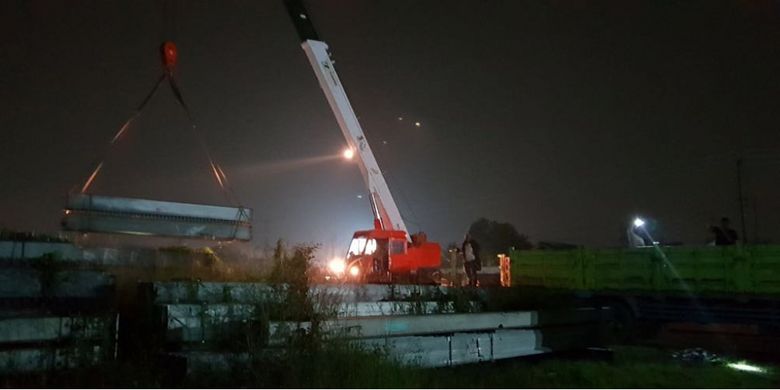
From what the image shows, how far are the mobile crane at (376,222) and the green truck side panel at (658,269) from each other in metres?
2.62

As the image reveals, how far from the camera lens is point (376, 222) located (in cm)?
1927

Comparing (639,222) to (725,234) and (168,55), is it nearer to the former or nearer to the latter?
(725,234)

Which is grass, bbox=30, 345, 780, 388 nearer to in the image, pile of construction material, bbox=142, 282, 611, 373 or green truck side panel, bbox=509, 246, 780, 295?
pile of construction material, bbox=142, 282, 611, 373

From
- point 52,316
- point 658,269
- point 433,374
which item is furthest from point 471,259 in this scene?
point 52,316

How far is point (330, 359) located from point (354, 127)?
12008 millimetres

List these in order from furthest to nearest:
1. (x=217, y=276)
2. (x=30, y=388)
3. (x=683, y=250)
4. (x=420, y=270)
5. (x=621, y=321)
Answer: (x=420, y=270), (x=621, y=321), (x=683, y=250), (x=217, y=276), (x=30, y=388)

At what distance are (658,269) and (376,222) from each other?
316 inches

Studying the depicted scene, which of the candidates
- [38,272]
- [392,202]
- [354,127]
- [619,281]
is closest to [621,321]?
[619,281]

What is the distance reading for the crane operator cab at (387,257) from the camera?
16984mm

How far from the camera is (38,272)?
7.41m

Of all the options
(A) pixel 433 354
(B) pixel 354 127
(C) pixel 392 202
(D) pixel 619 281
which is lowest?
(A) pixel 433 354

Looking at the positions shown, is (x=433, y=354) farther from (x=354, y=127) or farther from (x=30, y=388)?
(x=354, y=127)

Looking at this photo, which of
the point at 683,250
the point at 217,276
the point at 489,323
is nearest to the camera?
the point at 217,276

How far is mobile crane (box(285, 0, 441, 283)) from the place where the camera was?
17094 mm
